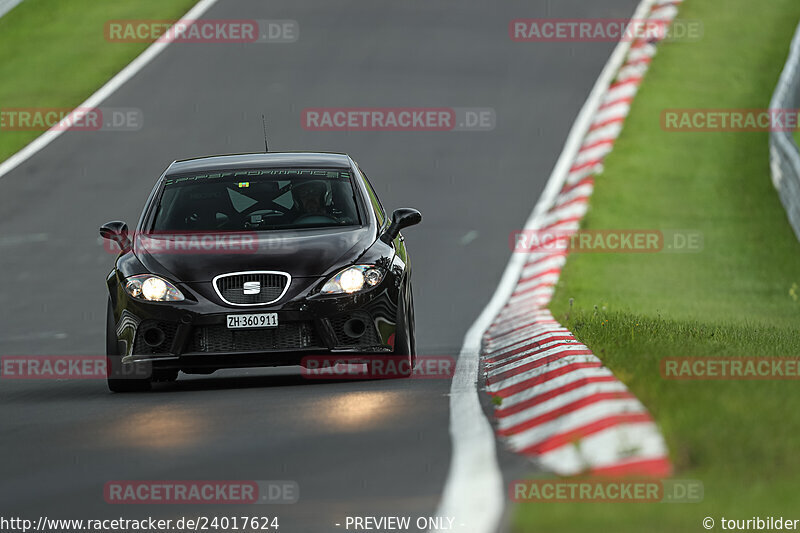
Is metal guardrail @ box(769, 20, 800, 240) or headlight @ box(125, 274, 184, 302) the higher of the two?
headlight @ box(125, 274, 184, 302)

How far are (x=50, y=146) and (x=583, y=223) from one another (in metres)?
8.62

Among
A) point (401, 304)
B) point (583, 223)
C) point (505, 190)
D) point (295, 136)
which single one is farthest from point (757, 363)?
point (295, 136)

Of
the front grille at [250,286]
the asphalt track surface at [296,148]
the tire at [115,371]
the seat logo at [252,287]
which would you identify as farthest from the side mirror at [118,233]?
the seat logo at [252,287]

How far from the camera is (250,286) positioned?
377 inches

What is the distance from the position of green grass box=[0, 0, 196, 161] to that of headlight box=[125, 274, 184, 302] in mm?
12992

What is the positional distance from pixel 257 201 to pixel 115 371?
1734 millimetres

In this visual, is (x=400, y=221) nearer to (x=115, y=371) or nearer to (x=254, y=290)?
(x=254, y=290)

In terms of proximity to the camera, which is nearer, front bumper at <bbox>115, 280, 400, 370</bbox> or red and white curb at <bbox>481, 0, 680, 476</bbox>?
red and white curb at <bbox>481, 0, 680, 476</bbox>

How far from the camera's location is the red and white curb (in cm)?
600

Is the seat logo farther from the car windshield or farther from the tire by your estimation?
the tire

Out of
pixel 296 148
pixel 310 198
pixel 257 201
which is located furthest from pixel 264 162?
pixel 296 148

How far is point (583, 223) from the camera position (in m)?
18.5

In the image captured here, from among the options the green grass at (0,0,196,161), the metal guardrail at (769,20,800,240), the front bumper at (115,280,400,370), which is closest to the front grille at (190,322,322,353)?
the front bumper at (115,280,400,370)

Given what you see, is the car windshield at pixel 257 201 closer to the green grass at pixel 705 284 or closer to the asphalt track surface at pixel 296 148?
the asphalt track surface at pixel 296 148
